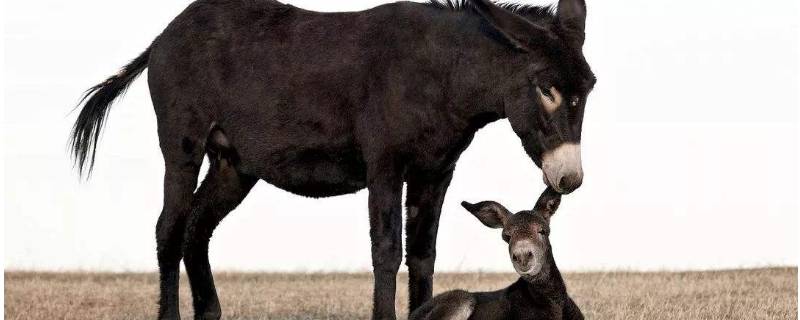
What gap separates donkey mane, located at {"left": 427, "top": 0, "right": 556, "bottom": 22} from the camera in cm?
976

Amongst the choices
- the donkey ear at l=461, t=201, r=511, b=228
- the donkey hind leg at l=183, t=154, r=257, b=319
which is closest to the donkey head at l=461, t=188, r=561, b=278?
the donkey ear at l=461, t=201, r=511, b=228

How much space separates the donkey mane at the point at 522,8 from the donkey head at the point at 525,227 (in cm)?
154

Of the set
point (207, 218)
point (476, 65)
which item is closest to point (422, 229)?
point (476, 65)

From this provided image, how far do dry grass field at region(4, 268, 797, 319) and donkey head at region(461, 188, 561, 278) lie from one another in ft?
10.6

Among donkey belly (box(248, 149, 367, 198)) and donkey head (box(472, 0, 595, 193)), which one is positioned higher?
donkey head (box(472, 0, 595, 193))

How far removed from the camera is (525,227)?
874 centimetres

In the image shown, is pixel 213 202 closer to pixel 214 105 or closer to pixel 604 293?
pixel 214 105

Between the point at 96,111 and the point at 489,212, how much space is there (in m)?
5.02

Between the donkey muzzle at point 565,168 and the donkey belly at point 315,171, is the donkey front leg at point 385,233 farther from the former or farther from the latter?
the donkey muzzle at point 565,168

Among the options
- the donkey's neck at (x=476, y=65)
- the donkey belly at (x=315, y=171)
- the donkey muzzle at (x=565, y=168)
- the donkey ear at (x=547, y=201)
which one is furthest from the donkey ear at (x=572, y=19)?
the donkey belly at (x=315, y=171)

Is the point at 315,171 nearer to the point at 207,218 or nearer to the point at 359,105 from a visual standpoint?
the point at 359,105

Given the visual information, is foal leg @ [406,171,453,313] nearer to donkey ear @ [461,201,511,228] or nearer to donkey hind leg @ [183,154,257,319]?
donkey ear @ [461,201,511,228]

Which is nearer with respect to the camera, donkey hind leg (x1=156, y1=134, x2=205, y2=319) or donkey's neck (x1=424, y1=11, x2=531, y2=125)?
donkey's neck (x1=424, y1=11, x2=531, y2=125)

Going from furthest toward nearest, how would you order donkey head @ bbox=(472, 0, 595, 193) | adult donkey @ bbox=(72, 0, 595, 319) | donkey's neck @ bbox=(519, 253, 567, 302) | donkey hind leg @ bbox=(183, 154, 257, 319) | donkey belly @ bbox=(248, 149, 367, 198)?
donkey hind leg @ bbox=(183, 154, 257, 319) → donkey belly @ bbox=(248, 149, 367, 198) → adult donkey @ bbox=(72, 0, 595, 319) → donkey head @ bbox=(472, 0, 595, 193) → donkey's neck @ bbox=(519, 253, 567, 302)
